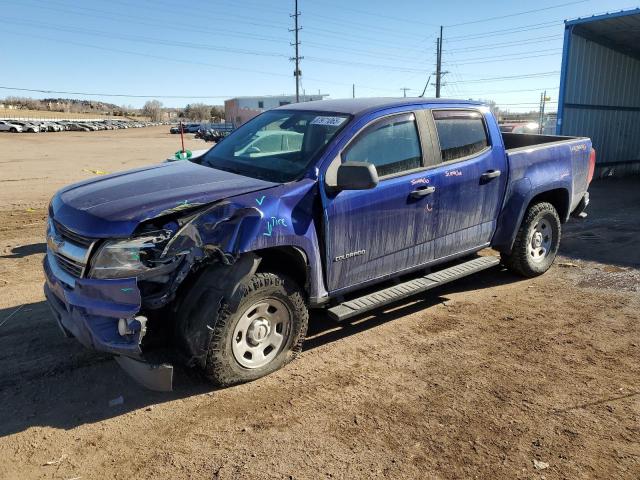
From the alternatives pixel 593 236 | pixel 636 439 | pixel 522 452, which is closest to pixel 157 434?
pixel 522 452

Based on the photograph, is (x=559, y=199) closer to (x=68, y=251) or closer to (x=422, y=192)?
(x=422, y=192)

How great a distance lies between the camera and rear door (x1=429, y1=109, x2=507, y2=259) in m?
4.62

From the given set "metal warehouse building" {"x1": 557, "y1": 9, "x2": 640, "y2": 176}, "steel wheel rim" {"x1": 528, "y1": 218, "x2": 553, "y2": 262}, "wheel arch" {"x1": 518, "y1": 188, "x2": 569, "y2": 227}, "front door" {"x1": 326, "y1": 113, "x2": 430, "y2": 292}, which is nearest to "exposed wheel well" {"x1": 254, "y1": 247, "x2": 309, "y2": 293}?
"front door" {"x1": 326, "y1": 113, "x2": 430, "y2": 292}

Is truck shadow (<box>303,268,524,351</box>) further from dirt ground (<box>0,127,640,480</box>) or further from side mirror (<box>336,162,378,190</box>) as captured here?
side mirror (<box>336,162,378,190</box>)

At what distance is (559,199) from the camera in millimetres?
6121

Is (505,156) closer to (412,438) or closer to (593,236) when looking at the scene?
(412,438)

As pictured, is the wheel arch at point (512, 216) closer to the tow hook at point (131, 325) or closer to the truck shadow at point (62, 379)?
the truck shadow at point (62, 379)

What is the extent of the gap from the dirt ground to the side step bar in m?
0.36

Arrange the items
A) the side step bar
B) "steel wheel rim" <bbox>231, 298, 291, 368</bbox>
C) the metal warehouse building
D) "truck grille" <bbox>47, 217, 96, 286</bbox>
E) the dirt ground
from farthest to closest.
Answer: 1. the metal warehouse building
2. the side step bar
3. "steel wheel rim" <bbox>231, 298, 291, 368</bbox>
4. "truck grille" <bbox>47, 217, 96, 286</bbox>
5. the dirt ground

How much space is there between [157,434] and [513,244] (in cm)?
412

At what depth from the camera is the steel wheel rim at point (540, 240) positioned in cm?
576

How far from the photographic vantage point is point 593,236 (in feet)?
26.3

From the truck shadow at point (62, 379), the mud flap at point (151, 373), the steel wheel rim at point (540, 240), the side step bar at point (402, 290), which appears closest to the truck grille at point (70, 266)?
the mud flap at point (151, 373)

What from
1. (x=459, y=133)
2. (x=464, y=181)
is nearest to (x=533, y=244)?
(x=464, y=181)
